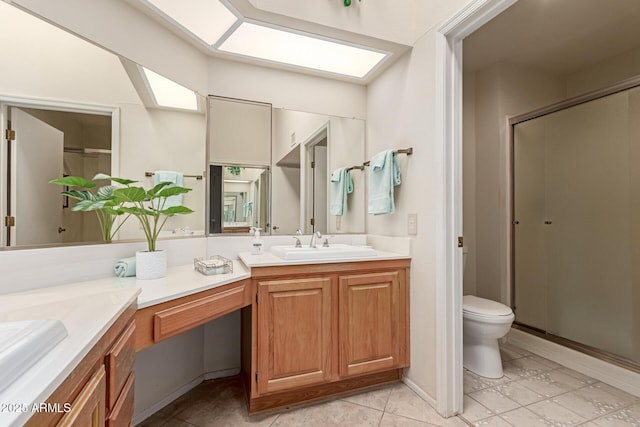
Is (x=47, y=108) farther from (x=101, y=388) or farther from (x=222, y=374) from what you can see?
(x=222, y=374)

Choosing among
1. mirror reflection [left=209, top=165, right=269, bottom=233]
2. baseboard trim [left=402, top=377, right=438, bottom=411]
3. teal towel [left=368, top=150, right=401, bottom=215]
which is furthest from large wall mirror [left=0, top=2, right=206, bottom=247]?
baseboard trim [left=402, top=377, right=438, bottom=411]

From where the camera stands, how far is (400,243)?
1938 mm

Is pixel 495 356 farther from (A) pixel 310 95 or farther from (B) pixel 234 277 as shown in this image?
(A) pixel 310 95

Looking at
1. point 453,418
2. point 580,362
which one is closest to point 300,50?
point 453,418

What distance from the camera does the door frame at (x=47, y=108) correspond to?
1125mm

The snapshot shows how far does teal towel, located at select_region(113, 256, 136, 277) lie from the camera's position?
1407 millimetres

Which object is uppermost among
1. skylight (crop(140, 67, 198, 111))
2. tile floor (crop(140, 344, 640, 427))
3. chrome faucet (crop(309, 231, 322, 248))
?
skylight (crop(140, 67, 198, 111))

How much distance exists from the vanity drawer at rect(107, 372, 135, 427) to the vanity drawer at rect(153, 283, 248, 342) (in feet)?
0.57

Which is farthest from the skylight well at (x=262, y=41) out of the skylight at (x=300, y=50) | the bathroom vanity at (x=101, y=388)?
the bathroom vanity at (x=101, y=388)

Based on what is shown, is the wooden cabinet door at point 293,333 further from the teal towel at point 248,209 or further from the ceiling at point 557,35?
the ceiling at point 557,35

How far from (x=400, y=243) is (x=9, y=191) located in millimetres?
1931

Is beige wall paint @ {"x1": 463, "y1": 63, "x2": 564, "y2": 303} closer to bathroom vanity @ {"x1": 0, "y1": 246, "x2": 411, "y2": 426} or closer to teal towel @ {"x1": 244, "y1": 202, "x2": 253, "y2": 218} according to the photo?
bathroom vanity @ {"x1": 0, "y1": 246, "x2": 411, "y2": 426}

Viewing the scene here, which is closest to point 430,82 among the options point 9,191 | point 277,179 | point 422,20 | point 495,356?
point 422,20

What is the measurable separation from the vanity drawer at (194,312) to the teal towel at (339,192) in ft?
3.56
